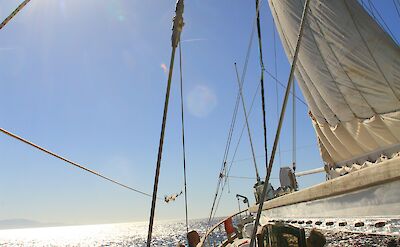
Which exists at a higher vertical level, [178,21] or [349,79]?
[349,79]

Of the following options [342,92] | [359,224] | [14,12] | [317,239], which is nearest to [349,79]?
[342,92]

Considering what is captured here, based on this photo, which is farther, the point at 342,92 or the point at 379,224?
the point at 342,92

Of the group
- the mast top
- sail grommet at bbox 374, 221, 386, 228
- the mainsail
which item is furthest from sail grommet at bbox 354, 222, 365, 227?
the mainsail

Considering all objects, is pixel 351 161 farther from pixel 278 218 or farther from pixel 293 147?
pixel 293 147

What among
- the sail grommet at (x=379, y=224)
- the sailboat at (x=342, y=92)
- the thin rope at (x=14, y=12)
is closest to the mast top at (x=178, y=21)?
the thin rope at (x=14, y=12)

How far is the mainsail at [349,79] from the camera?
297 inches

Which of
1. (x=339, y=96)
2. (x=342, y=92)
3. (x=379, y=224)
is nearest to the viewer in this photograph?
(x=379, y=224)

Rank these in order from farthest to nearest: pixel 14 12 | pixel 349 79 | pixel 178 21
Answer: pixel 349 79 → pixel 178 21 → pixel 14 12

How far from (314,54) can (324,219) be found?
594 cm

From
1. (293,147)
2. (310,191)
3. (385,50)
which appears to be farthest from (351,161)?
(293,147)

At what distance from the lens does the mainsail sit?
24.7 feet

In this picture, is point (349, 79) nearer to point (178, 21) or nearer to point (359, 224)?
point (359, 224)

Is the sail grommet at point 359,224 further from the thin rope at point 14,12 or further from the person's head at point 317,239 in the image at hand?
the thin rope at point 14,12

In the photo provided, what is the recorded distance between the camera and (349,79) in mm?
8336
